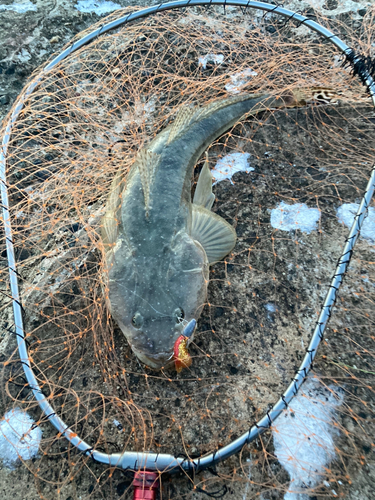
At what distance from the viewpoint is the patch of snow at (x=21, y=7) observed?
502 centimetres

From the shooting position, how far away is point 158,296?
2.55 m

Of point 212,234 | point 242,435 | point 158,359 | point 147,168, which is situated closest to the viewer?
point 242,435

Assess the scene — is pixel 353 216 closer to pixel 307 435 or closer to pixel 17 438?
pixel 307 435

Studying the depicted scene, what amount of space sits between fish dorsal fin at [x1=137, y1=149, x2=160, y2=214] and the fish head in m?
0.53

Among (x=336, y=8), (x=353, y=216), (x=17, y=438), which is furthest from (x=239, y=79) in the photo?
(x=17, y=438)

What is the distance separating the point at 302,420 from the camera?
8.66ft

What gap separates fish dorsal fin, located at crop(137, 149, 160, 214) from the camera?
9.68 ft

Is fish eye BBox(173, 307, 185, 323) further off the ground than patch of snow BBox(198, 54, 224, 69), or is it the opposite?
patch of snow BBox(198, 54, 224, 69)

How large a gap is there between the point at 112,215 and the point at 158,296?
106 cm

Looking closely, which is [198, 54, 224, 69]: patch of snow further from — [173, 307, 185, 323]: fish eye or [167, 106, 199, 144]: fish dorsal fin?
[173, 307, 185, 323]: fish eye

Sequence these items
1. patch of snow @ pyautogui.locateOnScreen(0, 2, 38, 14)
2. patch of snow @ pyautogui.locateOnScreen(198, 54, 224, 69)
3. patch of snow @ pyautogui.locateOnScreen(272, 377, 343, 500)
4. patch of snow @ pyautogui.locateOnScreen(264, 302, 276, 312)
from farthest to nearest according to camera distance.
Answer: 1. patch of snow @ pyautogui.locateOnScreen(0, 2, 38, 14)
2. patch of snow @ pyautogui.locateOnScreen(198, 54, 224, 69)
3. patch of snow @ pyautogui.locateOnScreen(264, 302, 276, 312)
4. patch of snow @ pyautogui.locateOnScreen(272, 377, 343, 500)

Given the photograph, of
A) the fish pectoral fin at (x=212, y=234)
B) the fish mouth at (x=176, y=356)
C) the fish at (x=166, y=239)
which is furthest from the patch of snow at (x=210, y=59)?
the fish mouth at (x=176, y=356)

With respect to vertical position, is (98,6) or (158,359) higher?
(98,6)

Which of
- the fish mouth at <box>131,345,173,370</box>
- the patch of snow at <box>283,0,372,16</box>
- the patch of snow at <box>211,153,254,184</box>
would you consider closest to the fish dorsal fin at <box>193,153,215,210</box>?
the patch of snow at <box>211,153,254,184</box>
